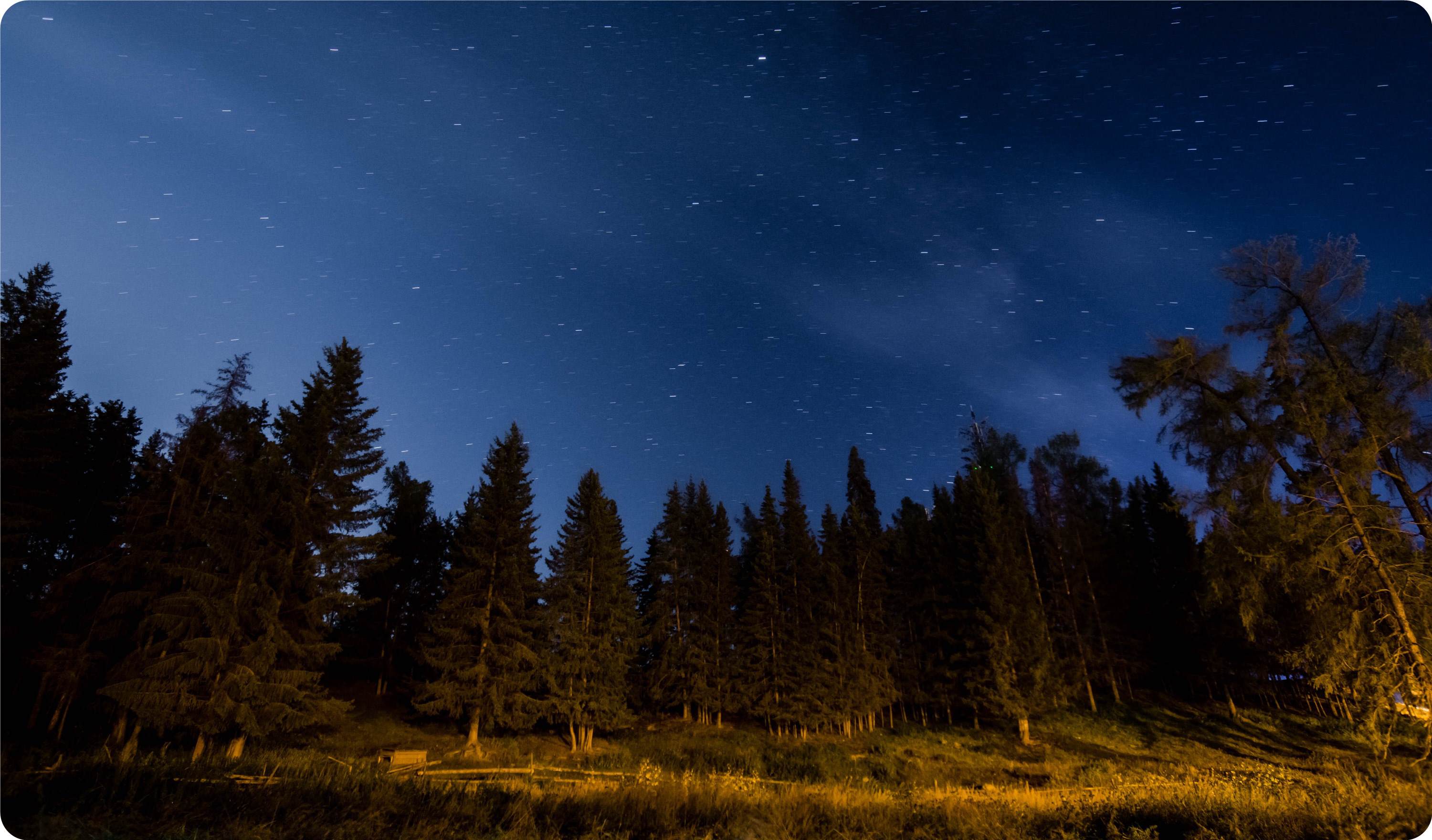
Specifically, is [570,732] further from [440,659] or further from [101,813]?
[101,813]

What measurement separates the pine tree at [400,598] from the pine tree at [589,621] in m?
11.2

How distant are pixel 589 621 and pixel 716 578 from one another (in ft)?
45.8

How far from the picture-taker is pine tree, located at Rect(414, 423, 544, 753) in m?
32.4

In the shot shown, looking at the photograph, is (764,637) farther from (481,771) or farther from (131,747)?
(131,747)

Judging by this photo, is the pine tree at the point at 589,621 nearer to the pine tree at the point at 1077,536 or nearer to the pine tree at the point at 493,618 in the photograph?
the pine tree at the point at 493,618

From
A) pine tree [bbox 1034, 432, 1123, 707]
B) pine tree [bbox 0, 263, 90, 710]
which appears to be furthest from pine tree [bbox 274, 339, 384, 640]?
pine tree [bbox 1034, 432, 1123, 707]

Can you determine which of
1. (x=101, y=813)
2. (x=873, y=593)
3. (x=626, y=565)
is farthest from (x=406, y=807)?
(x=873, y=593)

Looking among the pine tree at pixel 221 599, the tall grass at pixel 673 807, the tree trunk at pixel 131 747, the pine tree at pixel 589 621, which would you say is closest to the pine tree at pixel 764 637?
the pine tree at pixel 589 621

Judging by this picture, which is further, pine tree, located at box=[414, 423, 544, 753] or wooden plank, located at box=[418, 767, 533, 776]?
Result: pine tree, located at box=[414, 423, 544, 753]

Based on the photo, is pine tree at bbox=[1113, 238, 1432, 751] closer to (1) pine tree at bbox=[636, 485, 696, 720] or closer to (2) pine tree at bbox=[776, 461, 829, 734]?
(2) pine tree at bbox=[776, 461, 829, 734]

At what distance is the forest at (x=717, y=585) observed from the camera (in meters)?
18.2

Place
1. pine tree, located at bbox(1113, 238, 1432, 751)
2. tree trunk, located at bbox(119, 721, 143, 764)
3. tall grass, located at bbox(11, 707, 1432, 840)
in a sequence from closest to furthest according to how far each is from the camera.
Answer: tall grass, located at bbox(11, 707, 1432, 840), tree trunk, located at bbox(119, 721, 143, 764), pine tree, located at bbox(1113, 238, 1432, 751)

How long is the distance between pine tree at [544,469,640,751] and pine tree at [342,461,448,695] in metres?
11.2

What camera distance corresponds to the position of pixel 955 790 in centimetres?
1619
